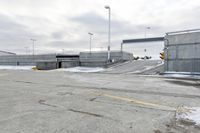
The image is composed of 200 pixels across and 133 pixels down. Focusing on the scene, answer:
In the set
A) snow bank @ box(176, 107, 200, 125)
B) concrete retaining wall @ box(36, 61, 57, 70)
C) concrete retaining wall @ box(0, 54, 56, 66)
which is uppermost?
concrete retaining wall @ box(0, 54, 56, 66)

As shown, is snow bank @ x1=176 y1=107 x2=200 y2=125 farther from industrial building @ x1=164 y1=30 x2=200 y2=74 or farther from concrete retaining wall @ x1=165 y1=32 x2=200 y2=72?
concrete retaining wall @ x1=165 y1=32 x2=200 y2=72

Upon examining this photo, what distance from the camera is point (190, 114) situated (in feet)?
16.8

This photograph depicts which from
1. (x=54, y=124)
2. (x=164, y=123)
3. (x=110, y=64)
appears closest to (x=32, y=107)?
(x=54, y=124)

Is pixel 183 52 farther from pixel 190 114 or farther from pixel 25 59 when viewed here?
pixel 25 59

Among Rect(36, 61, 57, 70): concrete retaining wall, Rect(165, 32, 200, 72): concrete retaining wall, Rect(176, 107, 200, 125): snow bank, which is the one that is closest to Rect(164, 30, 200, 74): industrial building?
Rect(165, 32, 200, 72): concrete retaining wall

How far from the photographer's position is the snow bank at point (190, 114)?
469 cm

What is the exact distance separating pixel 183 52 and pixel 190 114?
577 inches

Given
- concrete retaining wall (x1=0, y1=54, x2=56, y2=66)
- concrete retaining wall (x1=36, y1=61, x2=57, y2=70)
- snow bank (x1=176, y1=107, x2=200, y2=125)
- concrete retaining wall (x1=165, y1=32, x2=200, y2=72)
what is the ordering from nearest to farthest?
snow bank (x1=176, y1=107, x2=200, y2=125)
concrete retaining wall (x1=165, y1=32, x2=200, y2=72)
concrete retaining wall (x1=36, y1=61, x2=57, y2=70)
concrete retaining wall (x1=0, y1=54, x2=56, y2=66)

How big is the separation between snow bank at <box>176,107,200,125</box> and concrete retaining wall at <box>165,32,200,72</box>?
1354 centimetres

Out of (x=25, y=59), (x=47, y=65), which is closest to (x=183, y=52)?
(x=47, y=65)

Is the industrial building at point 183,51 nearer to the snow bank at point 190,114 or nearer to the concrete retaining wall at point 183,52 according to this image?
the concrete retaining wall at point 183,52

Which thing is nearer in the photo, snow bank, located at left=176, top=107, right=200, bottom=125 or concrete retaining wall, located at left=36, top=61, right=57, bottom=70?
snow bank, located at left=176, top=107, right=200, bottom=125

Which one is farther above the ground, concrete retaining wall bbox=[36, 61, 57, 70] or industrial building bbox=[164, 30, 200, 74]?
industrial building bbox=[164, 30, 200, 74]

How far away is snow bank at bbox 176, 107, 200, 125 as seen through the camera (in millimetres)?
4689
